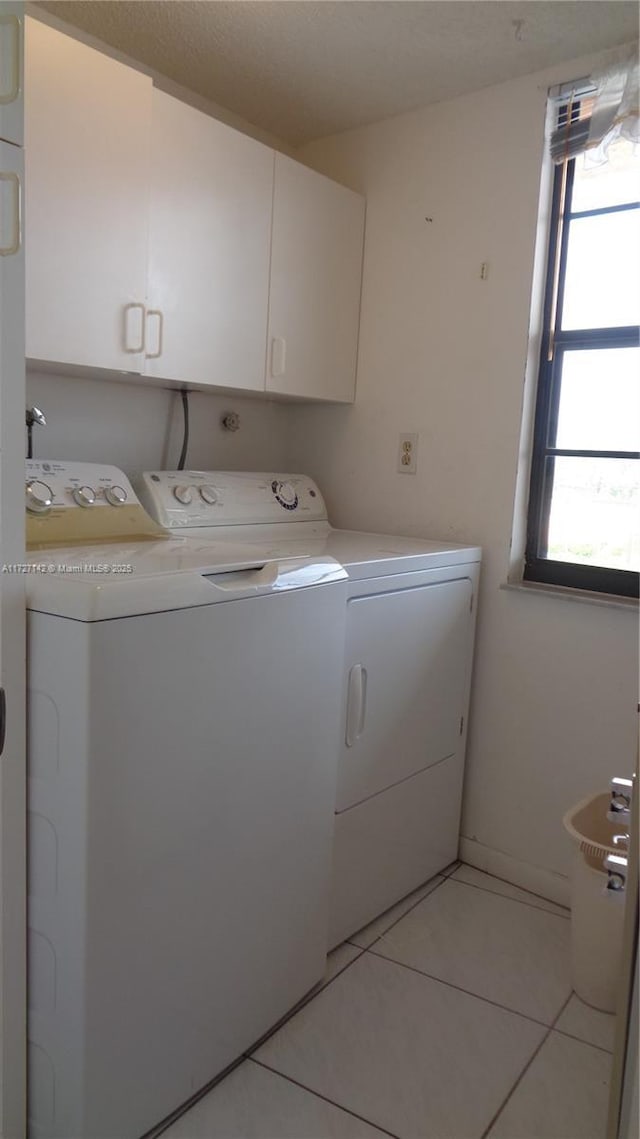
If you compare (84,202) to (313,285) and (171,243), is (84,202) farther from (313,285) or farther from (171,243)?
(313,285)

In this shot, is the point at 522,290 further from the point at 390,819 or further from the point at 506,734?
the point at 390,819

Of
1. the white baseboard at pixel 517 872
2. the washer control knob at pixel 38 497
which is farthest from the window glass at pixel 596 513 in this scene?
the washer control knob at pixel 38 497

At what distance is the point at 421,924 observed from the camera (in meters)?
2.13

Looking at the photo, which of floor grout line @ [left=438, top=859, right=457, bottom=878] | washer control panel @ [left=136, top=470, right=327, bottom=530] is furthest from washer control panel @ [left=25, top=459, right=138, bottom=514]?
floor grout line @ [left=438, top=859, right=457, bottom=878]

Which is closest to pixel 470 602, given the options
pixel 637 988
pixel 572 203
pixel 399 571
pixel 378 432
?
pixel 399 571

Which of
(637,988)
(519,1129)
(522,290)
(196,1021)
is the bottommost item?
(519,1129)

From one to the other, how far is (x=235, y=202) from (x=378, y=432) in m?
0.84

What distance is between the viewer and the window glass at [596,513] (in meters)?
2.18

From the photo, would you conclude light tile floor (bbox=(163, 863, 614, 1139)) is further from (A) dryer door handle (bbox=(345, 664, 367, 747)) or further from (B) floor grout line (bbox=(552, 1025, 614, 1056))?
(A) dryer door handle (bbox=(345, 664, 367, 747))

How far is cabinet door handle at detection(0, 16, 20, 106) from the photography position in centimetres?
109

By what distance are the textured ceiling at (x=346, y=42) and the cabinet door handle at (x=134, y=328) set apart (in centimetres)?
74

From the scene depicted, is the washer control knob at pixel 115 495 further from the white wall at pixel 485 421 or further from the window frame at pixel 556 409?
the window frame at pixel 556 409

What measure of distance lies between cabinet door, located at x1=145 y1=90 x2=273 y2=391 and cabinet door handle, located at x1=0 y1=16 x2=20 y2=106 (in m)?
0.80

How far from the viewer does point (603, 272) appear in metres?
2.20
